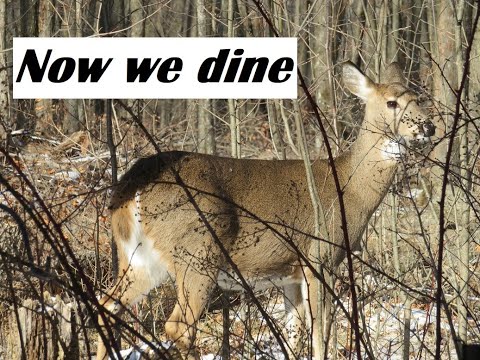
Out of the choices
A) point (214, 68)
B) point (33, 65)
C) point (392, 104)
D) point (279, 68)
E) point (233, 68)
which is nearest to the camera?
point (279, 68)

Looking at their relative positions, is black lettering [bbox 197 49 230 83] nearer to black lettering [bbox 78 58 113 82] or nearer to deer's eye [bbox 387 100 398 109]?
black lettering [bbox 78 58 113 82]

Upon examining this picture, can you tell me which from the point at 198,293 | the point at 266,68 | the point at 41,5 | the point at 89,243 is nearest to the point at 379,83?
the point at 266,68

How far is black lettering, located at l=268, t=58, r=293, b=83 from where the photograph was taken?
639 cm

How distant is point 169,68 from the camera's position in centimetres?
686

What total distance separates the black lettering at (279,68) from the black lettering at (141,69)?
871 mm

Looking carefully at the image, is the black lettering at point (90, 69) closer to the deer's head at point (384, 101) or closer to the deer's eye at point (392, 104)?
the deer's head at point (384, 101)

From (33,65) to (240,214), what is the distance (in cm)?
207

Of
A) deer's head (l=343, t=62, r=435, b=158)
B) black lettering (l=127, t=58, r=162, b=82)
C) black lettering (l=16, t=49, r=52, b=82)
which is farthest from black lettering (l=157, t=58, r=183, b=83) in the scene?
deer's head (l=343, t=62, r=435, b=158)

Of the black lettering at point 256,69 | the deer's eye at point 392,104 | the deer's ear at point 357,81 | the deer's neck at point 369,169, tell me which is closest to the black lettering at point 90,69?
the black lettering at point 256,69

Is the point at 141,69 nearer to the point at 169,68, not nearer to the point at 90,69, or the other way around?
the point at 169,68

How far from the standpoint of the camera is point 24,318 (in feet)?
→ 16.8

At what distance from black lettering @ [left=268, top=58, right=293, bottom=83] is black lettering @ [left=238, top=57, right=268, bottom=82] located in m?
0.06

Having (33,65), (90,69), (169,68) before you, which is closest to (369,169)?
(169,68)

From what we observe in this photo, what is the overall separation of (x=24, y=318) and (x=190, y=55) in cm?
247
